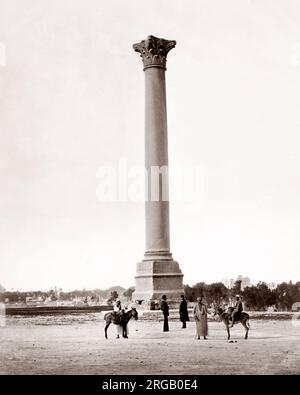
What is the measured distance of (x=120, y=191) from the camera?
3266 centimetres

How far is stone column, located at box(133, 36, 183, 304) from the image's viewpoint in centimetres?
3919

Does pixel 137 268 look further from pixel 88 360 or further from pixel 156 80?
pixel 88 360

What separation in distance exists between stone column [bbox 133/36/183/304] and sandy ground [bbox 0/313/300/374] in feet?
27.7

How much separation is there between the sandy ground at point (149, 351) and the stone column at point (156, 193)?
845 centimetres

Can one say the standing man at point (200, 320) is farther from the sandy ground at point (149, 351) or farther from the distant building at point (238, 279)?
the distant building at point (238, 279)

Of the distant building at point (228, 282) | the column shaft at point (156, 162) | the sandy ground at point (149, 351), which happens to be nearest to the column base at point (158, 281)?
the column shaft at point (156, 162)

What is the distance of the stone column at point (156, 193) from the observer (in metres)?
39.2

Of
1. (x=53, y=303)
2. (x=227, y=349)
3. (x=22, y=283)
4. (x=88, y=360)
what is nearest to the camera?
(x=88, y=360)

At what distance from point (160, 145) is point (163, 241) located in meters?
6.20

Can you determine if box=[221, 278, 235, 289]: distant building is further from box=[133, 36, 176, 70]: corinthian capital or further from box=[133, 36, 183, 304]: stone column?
box=[133, 36, 176, 70]: corinthian capital

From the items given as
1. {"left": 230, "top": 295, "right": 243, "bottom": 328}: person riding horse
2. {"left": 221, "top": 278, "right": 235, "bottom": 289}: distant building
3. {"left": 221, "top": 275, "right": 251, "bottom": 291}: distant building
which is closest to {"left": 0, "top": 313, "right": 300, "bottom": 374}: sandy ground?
{"left": 230, "top": 295, "right": 243, "bottom": 328}: person riding horse

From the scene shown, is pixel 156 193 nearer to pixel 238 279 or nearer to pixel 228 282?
pixel 238 279
